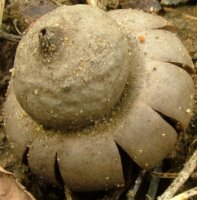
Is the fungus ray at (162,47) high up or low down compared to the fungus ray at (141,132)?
up

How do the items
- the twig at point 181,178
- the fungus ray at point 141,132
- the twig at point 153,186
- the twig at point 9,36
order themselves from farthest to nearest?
1. the twig at point 9,36
2. the twig at point 153,186
3. the twig at point 181,178
4. the fungus ray at point 141,132

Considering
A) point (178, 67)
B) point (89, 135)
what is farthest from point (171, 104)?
A: point (89, 135)

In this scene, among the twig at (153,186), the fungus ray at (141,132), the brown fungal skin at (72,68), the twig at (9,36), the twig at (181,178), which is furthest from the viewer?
the twig at (9,36)

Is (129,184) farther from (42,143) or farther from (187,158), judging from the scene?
(42,143)

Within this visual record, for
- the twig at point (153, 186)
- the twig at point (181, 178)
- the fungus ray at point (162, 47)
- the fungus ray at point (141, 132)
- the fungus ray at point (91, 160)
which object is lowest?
the twig at point (153, 186)

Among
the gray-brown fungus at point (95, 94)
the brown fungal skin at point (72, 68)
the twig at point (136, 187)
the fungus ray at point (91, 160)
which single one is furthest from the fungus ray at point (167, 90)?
the twig at point (136, 187)

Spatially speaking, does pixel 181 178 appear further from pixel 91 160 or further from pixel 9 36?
pixel 9 36

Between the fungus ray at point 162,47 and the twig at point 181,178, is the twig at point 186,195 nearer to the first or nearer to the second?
the twig at point 181,178
